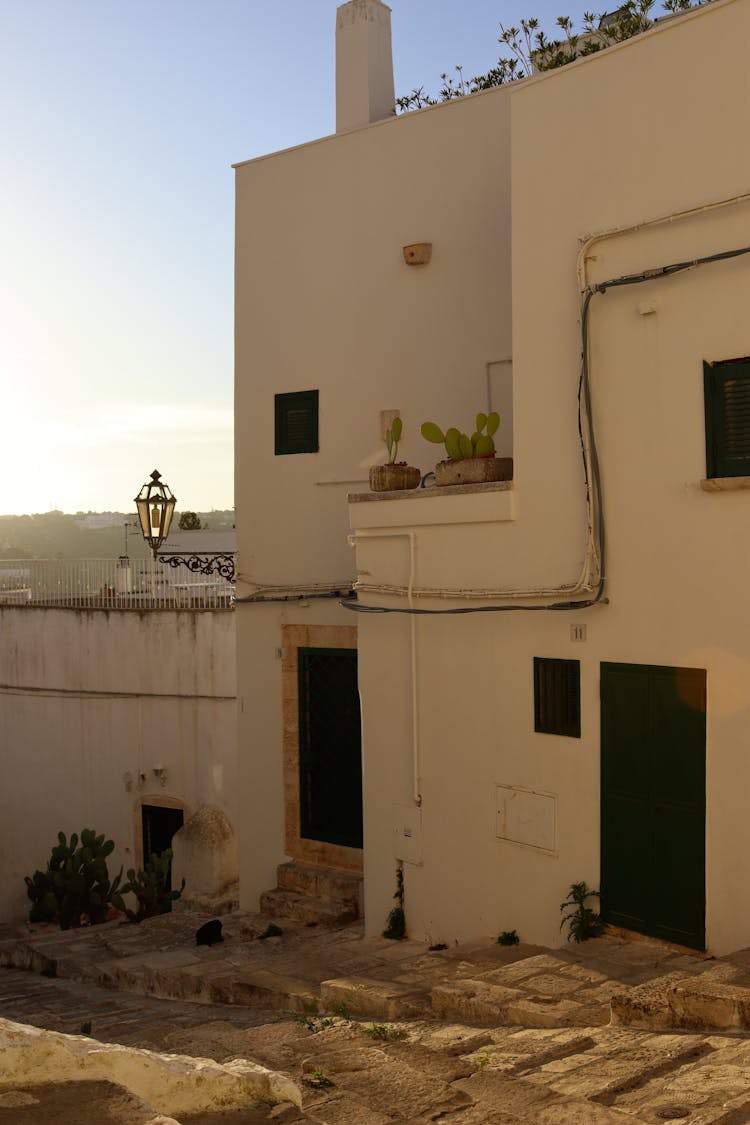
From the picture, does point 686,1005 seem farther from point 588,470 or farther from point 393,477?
point 393,477

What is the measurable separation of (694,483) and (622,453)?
583 millimetres

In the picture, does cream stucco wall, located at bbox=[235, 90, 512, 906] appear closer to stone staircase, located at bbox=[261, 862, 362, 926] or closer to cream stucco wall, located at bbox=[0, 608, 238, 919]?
stone staircase, located at bbox=[261, 862, 362, 926]

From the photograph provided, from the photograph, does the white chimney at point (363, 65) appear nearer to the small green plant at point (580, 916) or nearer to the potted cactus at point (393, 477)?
the potted cactus at point (393, 477)

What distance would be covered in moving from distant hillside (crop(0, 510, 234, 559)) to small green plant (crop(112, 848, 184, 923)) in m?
62.7

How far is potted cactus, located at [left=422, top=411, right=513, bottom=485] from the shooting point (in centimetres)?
850

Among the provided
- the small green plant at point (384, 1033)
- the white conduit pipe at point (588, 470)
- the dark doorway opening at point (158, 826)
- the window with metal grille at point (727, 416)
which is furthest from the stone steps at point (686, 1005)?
the dark doorway opening at point (158, 826)

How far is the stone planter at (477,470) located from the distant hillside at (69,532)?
6942cm

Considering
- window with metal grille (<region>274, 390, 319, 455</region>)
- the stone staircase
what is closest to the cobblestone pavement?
the stone staircase

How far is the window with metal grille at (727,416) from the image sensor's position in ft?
22.3

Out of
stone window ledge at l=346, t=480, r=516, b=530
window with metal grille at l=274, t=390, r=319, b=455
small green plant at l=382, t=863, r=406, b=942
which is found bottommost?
small green plant at l=382, t=863, r=406, b=942

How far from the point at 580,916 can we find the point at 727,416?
3.44 meters

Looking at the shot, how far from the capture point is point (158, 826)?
1677cm

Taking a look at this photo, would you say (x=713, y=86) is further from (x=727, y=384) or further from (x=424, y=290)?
(x=424, y=290)

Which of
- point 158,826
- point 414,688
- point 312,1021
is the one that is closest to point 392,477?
point 414,688
